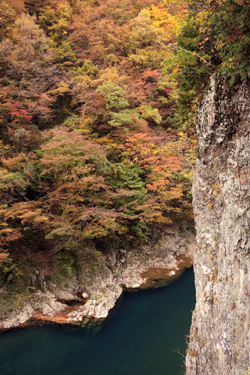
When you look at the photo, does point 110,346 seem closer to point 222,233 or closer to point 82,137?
point 222,233

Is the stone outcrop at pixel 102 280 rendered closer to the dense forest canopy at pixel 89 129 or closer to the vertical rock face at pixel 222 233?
the dense forest canopy at pixel 89 129

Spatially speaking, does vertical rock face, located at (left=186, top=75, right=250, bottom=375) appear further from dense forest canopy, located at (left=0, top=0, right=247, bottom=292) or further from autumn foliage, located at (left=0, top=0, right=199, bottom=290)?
autumn foliage, located at (left=0, top=0, right=199, bottom=290)

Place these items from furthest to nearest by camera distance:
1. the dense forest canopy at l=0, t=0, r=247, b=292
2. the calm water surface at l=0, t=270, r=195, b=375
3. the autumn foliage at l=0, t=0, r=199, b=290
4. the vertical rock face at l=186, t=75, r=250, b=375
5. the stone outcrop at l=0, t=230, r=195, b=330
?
the autumn foliage at l=0, t=0, r=199, b=290 → the stone outcrop at l=0, t=230, r=195, b=330 → the dense forest canopy at l=0, t=0, r=247, b=292 → the calm water surface at l=0, t=270, r=195, b=375 → the vertical rock face at l=186, t=75, r=250, b=375

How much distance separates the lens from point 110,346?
827 cm

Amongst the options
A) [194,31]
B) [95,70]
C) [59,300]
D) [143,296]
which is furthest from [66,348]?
[95,70]

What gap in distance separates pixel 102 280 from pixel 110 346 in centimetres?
262

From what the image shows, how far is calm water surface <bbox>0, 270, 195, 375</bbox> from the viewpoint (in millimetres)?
7410

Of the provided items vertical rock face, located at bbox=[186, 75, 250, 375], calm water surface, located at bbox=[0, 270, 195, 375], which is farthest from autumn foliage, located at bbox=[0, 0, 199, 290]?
calm water surface, located at bbox=[0, 270, 195, 375]

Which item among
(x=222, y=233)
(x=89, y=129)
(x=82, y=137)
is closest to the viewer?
(x=222, y=233)

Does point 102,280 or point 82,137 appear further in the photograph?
Result: point 102,280

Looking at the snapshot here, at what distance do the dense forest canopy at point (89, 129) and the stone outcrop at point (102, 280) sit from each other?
91cm

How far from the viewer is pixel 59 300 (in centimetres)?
938

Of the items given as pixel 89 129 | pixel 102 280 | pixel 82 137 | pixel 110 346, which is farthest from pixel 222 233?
pixel 89 129

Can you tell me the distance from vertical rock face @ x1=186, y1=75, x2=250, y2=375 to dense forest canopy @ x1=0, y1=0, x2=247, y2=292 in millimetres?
1151
